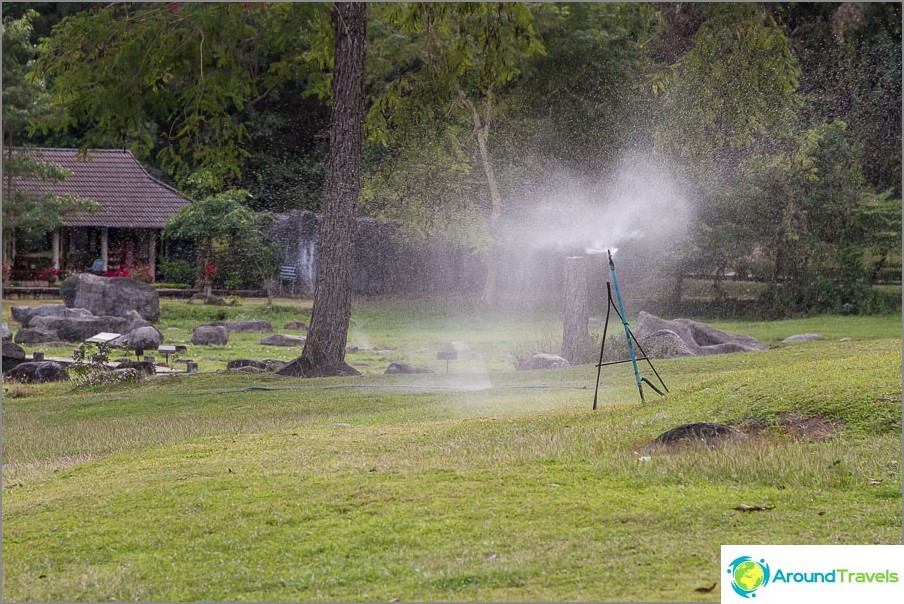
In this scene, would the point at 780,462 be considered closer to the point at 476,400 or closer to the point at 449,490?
the point at 449,490

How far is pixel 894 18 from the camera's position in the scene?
782 inches

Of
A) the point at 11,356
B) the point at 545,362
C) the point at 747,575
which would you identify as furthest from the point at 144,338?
the point at 747,575

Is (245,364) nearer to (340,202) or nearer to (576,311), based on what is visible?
(340,202)

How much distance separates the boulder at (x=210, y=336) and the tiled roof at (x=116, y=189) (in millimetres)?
7785

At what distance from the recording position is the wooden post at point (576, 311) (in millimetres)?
13688

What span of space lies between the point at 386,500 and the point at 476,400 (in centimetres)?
516

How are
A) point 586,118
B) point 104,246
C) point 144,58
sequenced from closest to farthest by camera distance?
1. point 144,58
2. point 586,118
3. point 104,246

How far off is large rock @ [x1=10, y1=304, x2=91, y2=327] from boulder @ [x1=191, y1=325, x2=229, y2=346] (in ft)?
8.59

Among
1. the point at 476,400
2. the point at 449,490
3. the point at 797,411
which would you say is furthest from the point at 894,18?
the point at 449,490

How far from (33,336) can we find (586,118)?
1289 centimetres

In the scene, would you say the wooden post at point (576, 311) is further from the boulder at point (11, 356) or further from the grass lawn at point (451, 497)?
the boulder at point (11, 356)

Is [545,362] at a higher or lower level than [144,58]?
lower

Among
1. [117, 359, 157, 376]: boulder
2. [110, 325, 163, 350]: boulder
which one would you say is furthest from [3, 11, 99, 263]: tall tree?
[117, 359, 157, 376]: boulder

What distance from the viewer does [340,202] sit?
12961mm
